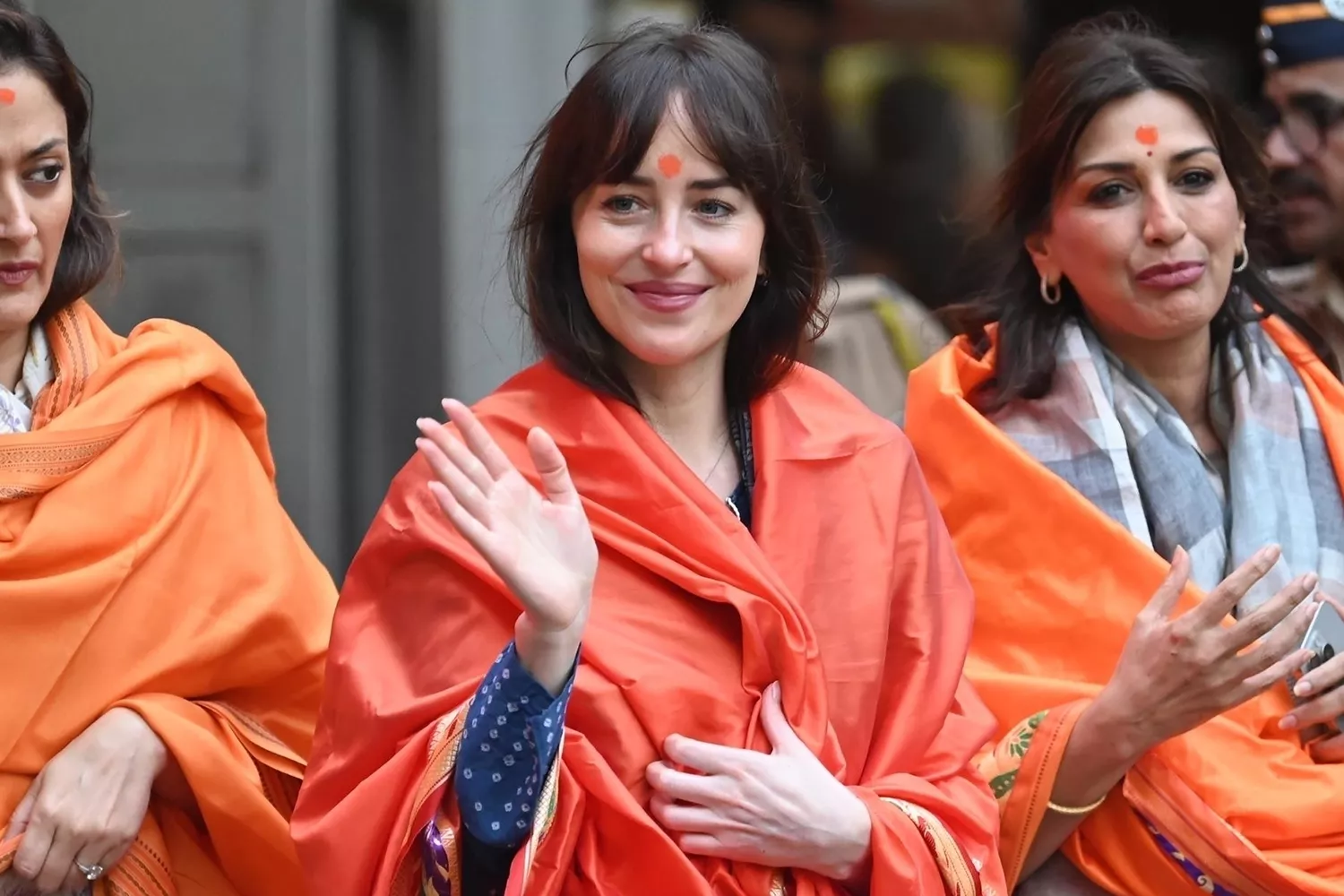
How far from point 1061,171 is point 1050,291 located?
24cm

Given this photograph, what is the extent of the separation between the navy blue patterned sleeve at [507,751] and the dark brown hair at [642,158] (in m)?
0.53

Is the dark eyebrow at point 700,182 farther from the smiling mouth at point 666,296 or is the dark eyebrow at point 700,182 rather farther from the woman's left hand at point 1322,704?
the woman's left hand at point 1322,704

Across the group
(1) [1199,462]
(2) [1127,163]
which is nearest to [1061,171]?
(2) [1127,163]

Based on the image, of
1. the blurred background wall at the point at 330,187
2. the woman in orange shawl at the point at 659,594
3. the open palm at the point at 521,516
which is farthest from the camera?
the blurred background wall at the point at 330,187

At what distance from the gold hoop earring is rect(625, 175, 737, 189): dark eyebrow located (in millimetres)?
993

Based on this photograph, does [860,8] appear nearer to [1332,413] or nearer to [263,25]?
[263,25]

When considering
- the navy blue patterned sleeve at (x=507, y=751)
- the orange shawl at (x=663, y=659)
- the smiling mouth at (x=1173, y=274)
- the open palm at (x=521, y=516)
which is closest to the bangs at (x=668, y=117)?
the orange shawl at (x=663, y=659)

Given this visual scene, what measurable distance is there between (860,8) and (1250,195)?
320 centimetres

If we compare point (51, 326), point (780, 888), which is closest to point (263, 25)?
point (51, 326)

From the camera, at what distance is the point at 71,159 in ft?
10.1

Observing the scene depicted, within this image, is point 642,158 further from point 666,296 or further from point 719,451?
point 719,451

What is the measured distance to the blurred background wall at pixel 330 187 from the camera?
194 inches

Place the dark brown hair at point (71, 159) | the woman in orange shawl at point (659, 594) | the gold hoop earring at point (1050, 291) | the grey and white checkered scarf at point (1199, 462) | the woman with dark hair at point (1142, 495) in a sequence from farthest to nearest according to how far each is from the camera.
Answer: the gold hoop earring at point (1050, 291) < the grey and white checkered scarf at point (1199, 462) < the woman with dark hair at point (1142, 495) < the dark brown hair at point (71, 159) < the woman in orange shawl at point (659, 594)

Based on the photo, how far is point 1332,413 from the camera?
3561 millimetres
